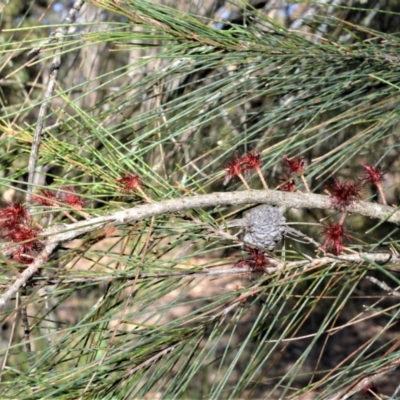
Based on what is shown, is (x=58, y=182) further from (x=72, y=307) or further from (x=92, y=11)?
(x=72, y=307)

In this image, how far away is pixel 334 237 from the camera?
37.3 inches

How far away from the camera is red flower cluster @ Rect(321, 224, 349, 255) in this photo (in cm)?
94

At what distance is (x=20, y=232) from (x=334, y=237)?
1.36 feet

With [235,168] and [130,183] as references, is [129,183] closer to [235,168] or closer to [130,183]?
[130,183]

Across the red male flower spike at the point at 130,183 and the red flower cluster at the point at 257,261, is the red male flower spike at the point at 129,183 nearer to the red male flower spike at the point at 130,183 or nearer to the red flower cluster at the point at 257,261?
the red male flower spike at the point at 130,183

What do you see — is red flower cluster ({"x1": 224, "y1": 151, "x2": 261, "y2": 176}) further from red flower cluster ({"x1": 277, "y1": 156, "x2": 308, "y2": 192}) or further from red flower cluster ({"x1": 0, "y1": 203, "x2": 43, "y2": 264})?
red flower cluster ({"x1": 0, "y1": 203, "x2": 43, "y2": 264})

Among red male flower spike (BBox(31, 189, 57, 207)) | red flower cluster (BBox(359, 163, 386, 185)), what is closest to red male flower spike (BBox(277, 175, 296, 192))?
red flower cluster (BBox(359, 163, 386, 185))

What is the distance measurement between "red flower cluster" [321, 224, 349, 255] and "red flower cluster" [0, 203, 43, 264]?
15.1 inches

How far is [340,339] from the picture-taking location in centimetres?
468

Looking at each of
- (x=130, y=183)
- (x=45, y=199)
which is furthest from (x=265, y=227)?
(x=45, y=199)

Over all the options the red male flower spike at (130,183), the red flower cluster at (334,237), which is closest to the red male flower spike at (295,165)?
the red flower cluster at (334,237)

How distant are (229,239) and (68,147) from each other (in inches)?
10.8

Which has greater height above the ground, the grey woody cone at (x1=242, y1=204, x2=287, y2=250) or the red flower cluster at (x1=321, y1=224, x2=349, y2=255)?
the grey woody cone at (x1=242, y1=204, x2=287, y2=250)

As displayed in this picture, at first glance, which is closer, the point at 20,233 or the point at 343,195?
the point at 20,233
